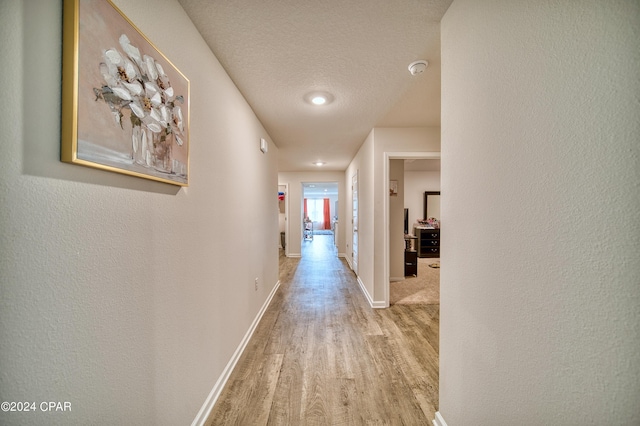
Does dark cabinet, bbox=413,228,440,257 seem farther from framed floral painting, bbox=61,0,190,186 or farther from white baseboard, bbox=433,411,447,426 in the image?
framed floral painting, bbox=61,0,190,186

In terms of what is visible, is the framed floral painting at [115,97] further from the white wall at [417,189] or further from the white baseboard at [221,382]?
the white wall at [417,189]

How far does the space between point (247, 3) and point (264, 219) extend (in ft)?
7.47

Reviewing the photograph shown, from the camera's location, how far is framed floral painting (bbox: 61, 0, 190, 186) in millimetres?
651

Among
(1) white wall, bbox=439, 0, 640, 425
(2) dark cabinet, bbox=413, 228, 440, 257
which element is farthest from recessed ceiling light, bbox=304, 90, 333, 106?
(2) dark cabinet, bbox=413, 228, 440, 257

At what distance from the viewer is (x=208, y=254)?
1.52 meters

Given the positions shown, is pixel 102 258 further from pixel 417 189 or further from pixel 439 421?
pixel 417 189

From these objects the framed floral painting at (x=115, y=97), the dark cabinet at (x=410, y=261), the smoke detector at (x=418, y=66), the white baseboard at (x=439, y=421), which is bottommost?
the white baseboard at (x=439, y=421)

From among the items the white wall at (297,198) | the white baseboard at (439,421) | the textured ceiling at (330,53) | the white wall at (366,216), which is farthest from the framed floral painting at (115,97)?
the white wall at (297,198)

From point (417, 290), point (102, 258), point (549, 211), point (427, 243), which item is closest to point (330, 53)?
point (549, 211)

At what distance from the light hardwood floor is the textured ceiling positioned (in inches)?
Result: 88.6

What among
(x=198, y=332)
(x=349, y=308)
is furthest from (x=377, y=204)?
(x=198, y=332)

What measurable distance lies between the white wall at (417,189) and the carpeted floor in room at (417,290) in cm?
240

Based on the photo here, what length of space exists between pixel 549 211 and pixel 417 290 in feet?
11.6

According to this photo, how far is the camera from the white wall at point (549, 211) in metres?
0.53
